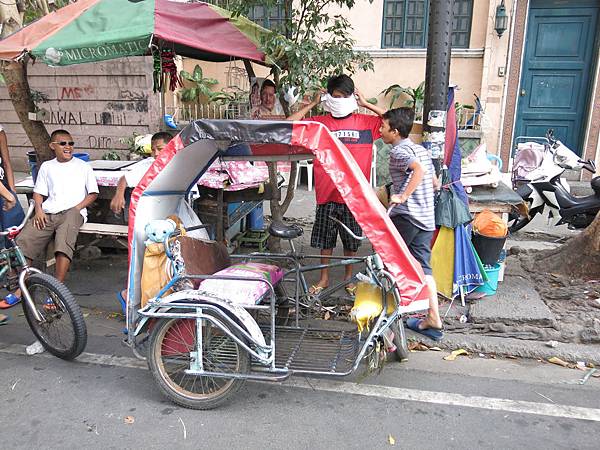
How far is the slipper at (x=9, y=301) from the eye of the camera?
15.0ft

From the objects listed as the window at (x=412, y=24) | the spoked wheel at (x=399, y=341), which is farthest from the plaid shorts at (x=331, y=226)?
the window at (x=412, y=24)

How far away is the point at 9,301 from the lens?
4.61 meters

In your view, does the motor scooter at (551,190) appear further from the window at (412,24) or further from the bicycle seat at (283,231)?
the window at (412,24)

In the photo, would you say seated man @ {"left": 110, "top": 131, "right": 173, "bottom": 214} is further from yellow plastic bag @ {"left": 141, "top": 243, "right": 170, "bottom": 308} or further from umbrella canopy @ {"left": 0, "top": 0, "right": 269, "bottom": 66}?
yellow plastic bag @ {"left": 141, "top": 243, "right": 170, "bottom": 308}

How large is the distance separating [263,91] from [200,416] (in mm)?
3623

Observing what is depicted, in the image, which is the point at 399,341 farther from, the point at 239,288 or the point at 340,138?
the point at 340,138

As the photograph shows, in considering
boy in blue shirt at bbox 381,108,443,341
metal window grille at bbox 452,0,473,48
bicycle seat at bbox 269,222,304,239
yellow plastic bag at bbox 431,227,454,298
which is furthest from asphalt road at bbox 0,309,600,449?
metal window grille at bbox 452,0,473,48

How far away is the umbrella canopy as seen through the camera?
13.9 feet

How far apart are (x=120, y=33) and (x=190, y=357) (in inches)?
116

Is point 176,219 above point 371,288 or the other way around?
above

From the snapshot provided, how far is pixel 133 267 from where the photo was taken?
318cm

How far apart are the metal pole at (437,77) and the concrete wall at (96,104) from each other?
24.2 ft

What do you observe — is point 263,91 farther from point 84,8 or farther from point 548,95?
point 548,95

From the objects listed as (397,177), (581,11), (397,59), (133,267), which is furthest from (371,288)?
(581,11)
